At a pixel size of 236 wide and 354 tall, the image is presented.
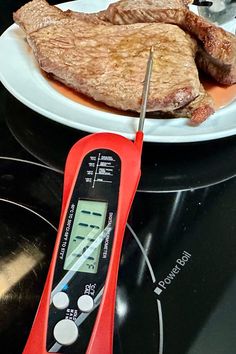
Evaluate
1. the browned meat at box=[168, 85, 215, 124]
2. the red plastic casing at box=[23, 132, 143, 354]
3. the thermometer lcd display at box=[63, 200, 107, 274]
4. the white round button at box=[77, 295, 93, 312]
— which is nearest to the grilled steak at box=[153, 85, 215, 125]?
the browned meat at box=[168, 85, 215, 124]

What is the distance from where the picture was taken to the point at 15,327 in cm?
50

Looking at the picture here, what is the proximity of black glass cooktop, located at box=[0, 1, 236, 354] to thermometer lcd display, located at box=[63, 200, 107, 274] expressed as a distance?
0.24 feet

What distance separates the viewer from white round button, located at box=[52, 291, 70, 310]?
1.49 ft

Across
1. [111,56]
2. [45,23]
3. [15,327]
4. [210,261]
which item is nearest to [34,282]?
[15,327]

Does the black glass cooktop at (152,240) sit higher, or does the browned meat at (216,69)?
the browned meat at (216,69)

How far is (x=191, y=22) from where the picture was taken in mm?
894

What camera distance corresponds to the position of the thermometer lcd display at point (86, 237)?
0.48 meters

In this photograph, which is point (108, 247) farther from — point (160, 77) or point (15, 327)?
point (160, 77)

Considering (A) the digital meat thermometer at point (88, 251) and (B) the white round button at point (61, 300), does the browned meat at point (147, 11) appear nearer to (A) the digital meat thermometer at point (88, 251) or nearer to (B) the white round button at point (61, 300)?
(A) the digital meat thermometer at point (88, 251)

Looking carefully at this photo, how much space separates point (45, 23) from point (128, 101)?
0.28m

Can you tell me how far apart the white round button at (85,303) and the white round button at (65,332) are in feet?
0.05

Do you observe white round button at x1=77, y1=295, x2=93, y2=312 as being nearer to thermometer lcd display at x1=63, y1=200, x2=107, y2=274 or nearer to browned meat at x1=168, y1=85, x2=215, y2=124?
thermometer lcd display at x1=63, y1=200, x2=107, y2=274

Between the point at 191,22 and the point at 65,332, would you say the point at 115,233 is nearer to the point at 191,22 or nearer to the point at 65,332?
the point at 65,332

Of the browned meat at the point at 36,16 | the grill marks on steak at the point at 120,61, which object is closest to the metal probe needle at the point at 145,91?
the grill marks on steak at the point at 120,61
